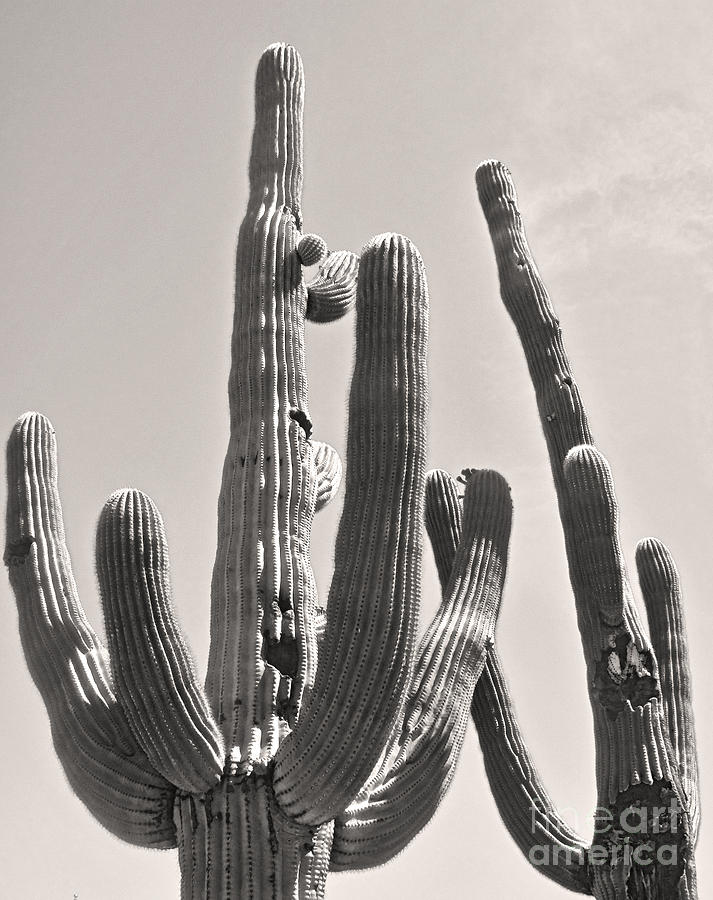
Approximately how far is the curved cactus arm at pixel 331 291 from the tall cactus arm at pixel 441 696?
1367 mm

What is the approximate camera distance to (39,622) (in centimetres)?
610

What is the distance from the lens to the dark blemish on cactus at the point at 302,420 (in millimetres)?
6727

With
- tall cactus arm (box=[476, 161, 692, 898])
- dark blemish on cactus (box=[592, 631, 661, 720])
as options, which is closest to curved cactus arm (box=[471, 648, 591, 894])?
tall cactus arm (box=[476, 161, 692, 898])

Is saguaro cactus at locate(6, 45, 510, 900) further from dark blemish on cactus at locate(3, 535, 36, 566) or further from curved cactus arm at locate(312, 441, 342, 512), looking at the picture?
curved cactus arm at locate(312, 441, 342, 512)

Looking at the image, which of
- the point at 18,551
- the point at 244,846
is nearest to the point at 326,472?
the point at 18,551

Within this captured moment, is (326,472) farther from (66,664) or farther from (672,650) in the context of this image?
(672,650)

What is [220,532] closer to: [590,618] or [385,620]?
[385,620]

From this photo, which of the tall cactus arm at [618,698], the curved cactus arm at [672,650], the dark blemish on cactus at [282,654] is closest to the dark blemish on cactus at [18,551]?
the dark blemish on cactus at [282,654]

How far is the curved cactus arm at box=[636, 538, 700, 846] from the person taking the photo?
8328 mm

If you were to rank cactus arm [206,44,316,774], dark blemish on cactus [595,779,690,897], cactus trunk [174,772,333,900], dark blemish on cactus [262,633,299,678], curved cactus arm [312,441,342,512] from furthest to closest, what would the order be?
dark blemish on cactus [595,779,690,897]
curved cactus arm [312,441,342,512]
dark blemish on cactus [262,633,299,678]
cactus arm [206,44,316,774]
cactus trunk [174,772,333,900]

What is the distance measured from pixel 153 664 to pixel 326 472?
2.47 metres

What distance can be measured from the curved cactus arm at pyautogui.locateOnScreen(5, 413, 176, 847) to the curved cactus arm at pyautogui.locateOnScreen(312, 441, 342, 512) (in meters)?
1.61

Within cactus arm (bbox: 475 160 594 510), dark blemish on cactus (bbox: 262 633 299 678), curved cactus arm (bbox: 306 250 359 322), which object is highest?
cactus arm (bbox: 475 160 594 510)

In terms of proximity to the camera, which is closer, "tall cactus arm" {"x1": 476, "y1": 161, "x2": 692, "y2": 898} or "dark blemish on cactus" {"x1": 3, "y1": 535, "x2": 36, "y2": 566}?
"dark blemish on cactus" {"x1": 3, "y1": 535, "x2": 36, "y2": 566}
